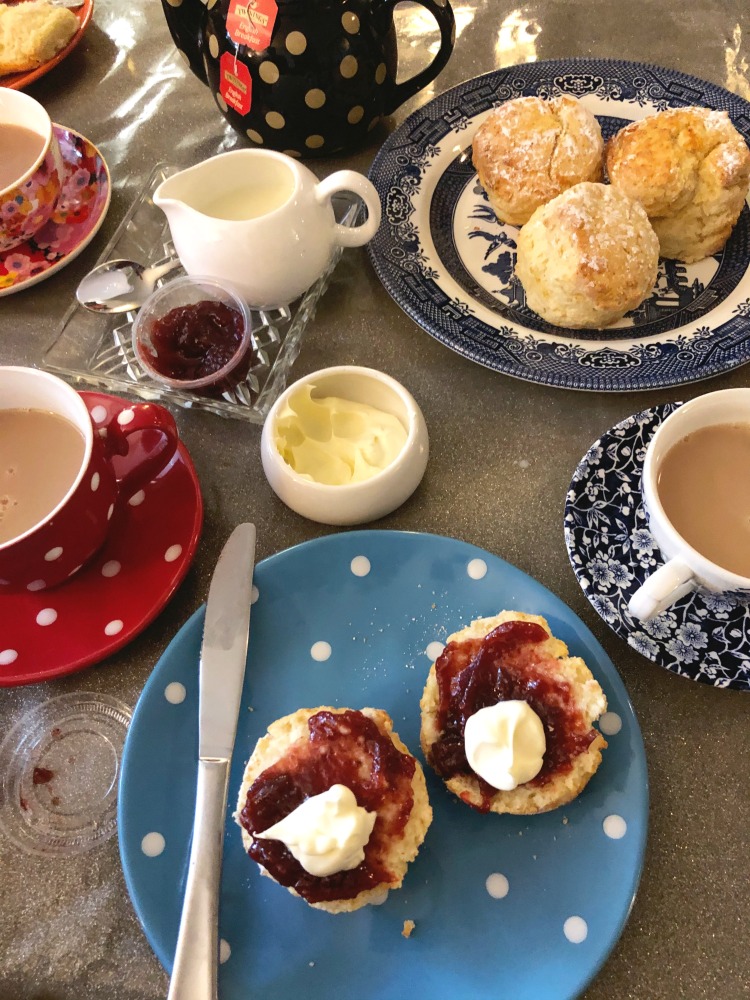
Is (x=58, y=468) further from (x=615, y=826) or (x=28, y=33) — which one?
(x=28, y=33)

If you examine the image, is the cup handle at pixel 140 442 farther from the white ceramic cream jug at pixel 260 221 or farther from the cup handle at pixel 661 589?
the cup handle at pixel 661 589

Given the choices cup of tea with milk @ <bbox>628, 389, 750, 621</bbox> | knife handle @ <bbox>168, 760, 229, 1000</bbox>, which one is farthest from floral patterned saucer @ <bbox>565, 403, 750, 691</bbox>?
knife handle @ <bbox>168, 760, 229, 1000</bbox>

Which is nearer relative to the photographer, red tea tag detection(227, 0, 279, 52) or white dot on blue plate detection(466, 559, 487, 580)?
white dot on blue plate detection(466, 559, 487, 580)

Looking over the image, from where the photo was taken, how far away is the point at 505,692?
0.89m

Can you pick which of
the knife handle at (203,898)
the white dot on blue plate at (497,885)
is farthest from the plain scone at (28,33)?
the white dot on blue plate at (497,885)

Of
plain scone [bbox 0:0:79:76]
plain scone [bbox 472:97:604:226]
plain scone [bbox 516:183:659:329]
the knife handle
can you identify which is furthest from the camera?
plain scone [bbox 0:0:79:76]

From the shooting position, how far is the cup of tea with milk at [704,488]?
3.06 ft

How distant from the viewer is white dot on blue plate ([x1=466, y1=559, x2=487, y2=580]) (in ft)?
3.32

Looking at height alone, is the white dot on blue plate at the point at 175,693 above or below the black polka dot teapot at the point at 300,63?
below

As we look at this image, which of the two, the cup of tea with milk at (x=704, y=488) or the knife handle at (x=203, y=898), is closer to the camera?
the knife handle at (x=203, y=898)

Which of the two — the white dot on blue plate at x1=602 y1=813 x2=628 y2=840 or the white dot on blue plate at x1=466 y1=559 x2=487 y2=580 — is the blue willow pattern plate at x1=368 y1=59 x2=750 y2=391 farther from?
the white dot on blue plate at x1=602 y1=813 x2=628 y2=840

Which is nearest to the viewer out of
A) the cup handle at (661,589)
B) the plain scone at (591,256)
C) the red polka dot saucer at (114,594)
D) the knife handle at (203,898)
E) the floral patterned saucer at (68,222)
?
the knife handle at (203,898)

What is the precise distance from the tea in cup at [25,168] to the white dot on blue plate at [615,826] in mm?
1412

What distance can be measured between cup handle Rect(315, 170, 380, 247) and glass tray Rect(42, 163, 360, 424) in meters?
0.08
